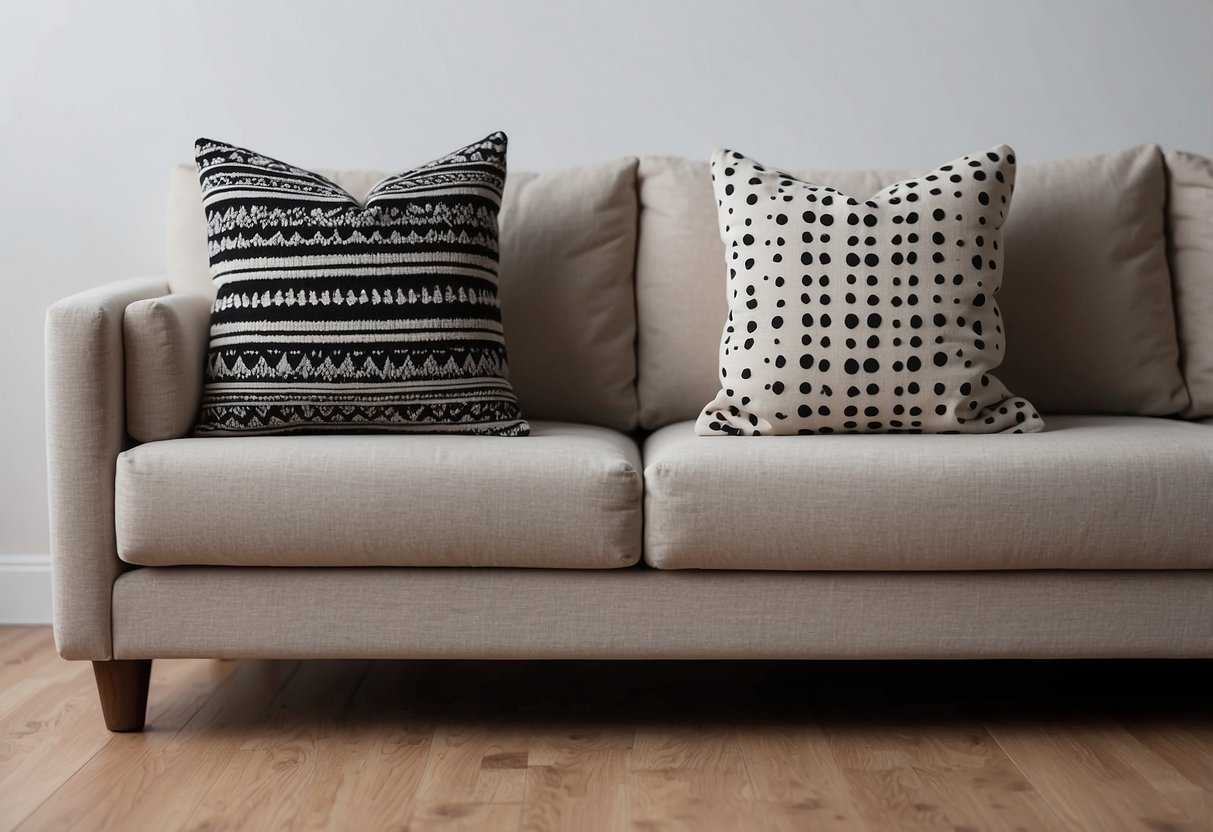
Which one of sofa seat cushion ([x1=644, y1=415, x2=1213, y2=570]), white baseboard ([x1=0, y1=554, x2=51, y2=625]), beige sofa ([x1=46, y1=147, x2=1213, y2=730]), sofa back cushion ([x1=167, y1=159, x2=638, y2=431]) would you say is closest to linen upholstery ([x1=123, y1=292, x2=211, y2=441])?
beige sofa ([x1=46, y1=147, x2=1213, y2=730])

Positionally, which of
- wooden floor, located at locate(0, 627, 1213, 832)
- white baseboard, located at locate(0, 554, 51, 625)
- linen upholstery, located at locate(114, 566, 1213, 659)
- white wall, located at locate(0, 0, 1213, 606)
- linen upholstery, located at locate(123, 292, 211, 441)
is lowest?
white baseboard, located at locate(0, 554, 51, 625)

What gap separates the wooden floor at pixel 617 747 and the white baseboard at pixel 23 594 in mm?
298

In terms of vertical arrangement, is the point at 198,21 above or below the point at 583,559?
above

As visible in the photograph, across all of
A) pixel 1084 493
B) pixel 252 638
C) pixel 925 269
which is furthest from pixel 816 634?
pixel 252 638

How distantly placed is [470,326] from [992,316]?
2.99 feet

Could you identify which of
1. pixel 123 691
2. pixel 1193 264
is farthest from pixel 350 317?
pixel 1193 264

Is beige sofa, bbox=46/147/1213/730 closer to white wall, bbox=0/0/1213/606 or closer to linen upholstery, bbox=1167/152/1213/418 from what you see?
linen upholstery, bbox=1167/152/1213/418

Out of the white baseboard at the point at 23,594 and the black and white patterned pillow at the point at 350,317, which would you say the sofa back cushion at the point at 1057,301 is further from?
the white baseboard at the point at 23,594

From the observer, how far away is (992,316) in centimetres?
211

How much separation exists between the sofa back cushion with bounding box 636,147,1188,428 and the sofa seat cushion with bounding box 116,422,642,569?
0.59 metres

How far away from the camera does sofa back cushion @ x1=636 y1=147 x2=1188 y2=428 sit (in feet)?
7.77

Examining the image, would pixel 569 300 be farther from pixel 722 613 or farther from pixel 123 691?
pixel 123 691

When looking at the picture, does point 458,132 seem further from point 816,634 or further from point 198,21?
point 816,634

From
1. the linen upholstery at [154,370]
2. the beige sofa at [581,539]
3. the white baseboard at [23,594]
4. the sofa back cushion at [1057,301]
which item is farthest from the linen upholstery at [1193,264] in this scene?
the white baseboard at [23,594]
